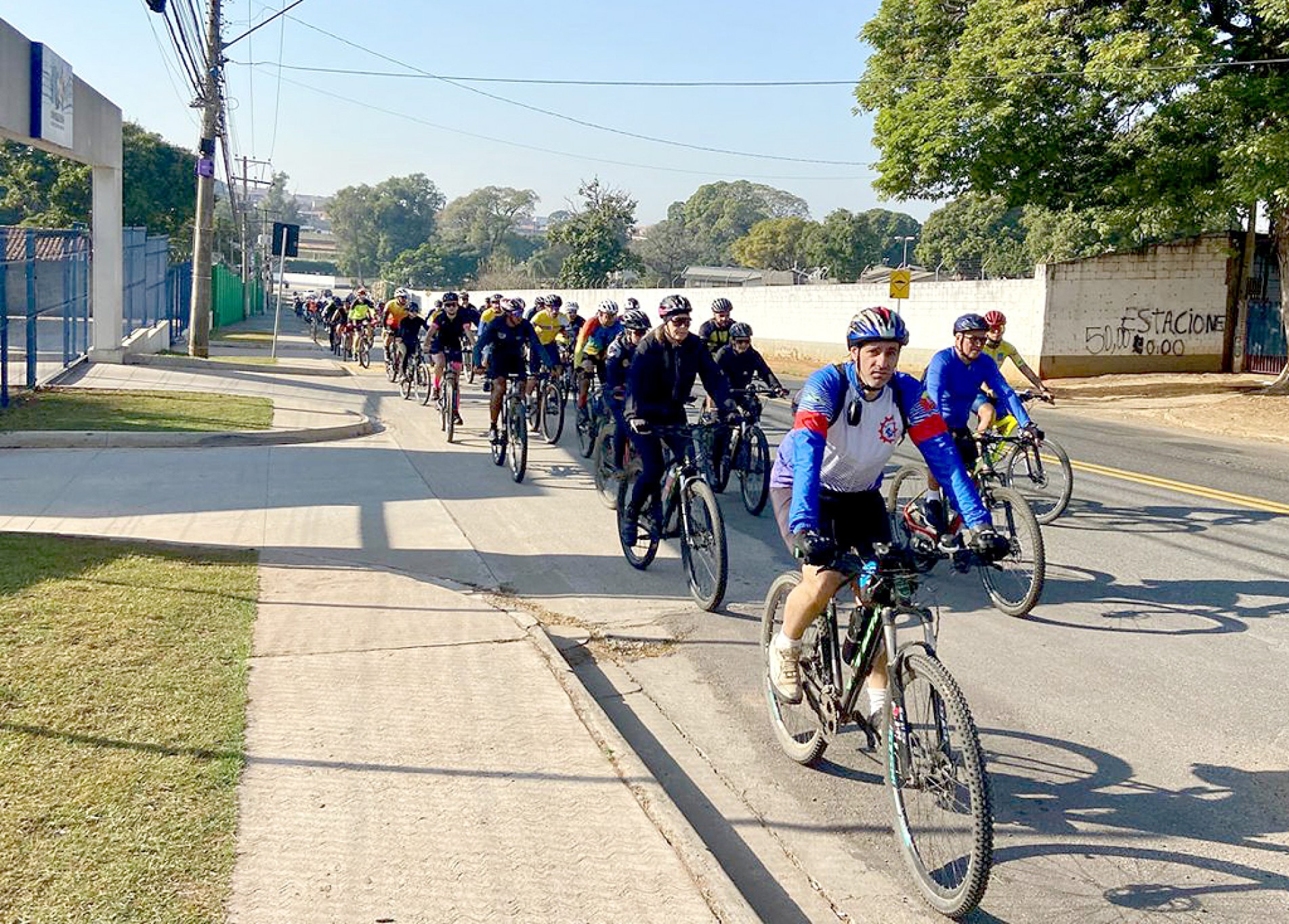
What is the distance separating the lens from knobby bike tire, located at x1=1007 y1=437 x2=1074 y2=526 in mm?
10477

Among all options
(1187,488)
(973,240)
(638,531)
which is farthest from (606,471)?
(973,240)

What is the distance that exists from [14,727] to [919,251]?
81.3 meters

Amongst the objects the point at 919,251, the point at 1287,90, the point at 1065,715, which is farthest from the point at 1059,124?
the point at 919,251

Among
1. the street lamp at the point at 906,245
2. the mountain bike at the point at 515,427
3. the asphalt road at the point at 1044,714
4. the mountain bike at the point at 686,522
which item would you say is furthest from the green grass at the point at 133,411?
the street lamp at the point at 906,245

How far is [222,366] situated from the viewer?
26.4 m

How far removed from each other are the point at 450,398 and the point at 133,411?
4221mm

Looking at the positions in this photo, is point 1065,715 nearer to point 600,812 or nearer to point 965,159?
point 600,812

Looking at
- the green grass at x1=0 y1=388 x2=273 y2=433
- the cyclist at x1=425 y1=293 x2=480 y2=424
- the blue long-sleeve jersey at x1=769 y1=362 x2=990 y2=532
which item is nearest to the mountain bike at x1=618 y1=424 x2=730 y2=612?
the blue long-sleeve jersey at x1=769 y1=362 x2=990 y2=532

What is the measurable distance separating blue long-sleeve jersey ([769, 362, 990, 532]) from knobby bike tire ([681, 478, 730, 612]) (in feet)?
8.16

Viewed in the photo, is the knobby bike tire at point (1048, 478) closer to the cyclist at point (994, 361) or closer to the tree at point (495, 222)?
the cyclist at point (994, 361)

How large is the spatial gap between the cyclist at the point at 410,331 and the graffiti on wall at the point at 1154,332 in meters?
16.1

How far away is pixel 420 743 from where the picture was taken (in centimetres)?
525

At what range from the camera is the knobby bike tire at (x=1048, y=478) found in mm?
10477

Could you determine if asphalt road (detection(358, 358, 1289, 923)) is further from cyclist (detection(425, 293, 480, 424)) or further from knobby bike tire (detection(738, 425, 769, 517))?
cyclist (detection(425, 293, 480, 424))
